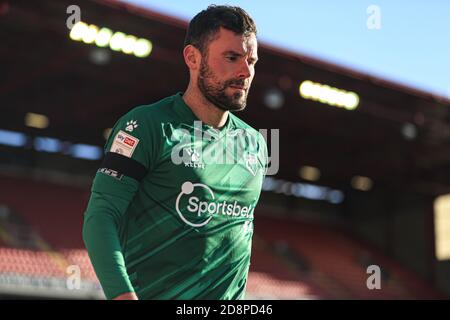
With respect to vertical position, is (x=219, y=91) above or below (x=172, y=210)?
above

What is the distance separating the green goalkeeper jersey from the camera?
7.45 ft

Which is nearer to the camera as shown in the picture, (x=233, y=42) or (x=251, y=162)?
(x=233, y=42)

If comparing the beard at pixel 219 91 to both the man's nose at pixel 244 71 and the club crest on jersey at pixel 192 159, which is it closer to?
the man's nose at pixel 244 71

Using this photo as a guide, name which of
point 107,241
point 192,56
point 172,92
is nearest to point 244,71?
point 192,56

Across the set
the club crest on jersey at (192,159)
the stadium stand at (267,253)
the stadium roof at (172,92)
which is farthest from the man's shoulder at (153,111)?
the stadium stand at (267,253)

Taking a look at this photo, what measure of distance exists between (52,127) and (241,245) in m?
21.0

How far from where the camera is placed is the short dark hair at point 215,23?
Answer: 2.34m

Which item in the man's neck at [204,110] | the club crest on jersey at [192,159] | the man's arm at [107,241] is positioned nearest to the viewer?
the man's arm at [107,241]

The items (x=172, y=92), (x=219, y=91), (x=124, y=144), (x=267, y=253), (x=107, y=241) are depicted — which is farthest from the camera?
(x=267, y=253)

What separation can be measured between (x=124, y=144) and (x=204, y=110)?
366 mm

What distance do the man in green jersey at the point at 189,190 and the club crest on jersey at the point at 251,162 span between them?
10 cm

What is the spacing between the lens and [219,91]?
2.37 m

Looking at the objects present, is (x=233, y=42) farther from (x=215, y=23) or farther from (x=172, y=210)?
(x=172, y=210)

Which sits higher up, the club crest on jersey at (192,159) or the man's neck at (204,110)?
the man's neck at (204,110)
